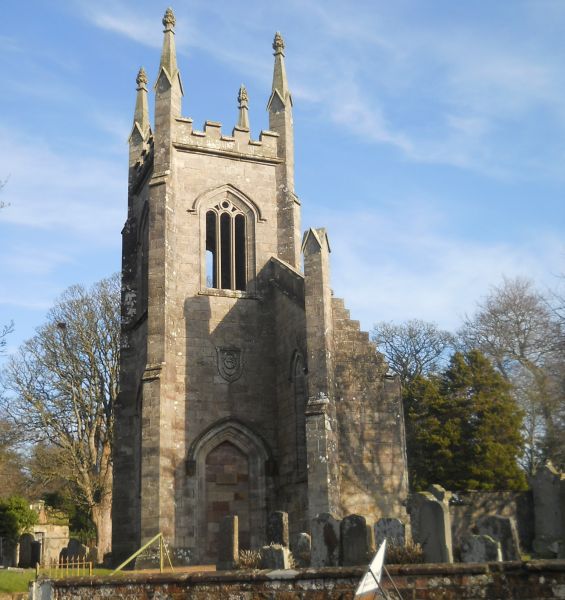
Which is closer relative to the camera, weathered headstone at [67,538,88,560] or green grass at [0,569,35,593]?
green grass at [0,569,35,593]

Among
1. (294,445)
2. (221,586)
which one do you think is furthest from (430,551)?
(294,445)

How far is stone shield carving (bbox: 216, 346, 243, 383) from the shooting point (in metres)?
23.4

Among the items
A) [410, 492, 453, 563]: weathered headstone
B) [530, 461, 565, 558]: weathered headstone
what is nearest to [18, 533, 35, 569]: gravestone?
[530, 461, 565, 558]: weathered headstone

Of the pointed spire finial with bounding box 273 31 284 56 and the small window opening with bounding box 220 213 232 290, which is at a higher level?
the pointed spire finial with bounding box 273 31 284 56

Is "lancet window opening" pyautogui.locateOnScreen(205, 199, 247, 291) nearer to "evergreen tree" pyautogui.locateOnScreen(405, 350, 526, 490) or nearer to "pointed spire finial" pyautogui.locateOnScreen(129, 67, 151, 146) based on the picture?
"pointed spire finial" pyautogui.locateOnScreen(129, 67, 151, 146)

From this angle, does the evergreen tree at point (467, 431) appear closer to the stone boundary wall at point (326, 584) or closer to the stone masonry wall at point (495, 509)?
the stone masonry wall at point (495, 509)

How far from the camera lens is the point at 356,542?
448 inches

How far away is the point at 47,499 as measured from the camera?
43625mm

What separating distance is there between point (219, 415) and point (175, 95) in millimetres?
10050

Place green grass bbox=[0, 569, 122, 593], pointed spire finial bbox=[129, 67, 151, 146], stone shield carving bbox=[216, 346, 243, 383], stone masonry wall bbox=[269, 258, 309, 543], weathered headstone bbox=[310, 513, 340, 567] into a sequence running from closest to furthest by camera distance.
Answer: weathered headstone bbox=[310, 513, 340, 567] < green grass bbox=[0, 569, 122, 593] < stone masonry wall bbox=[269, 258, 309, 543] < stone shield carving bbox=[216, 346, 243, 383] < pointed spire finial bbox=[129, 67, 151, 146]

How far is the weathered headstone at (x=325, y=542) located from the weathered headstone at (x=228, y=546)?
1.69m

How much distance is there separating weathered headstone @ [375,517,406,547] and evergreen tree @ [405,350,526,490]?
2093cm

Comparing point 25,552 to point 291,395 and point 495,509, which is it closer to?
point 291,395

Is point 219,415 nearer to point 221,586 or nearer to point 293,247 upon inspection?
point 293,247
